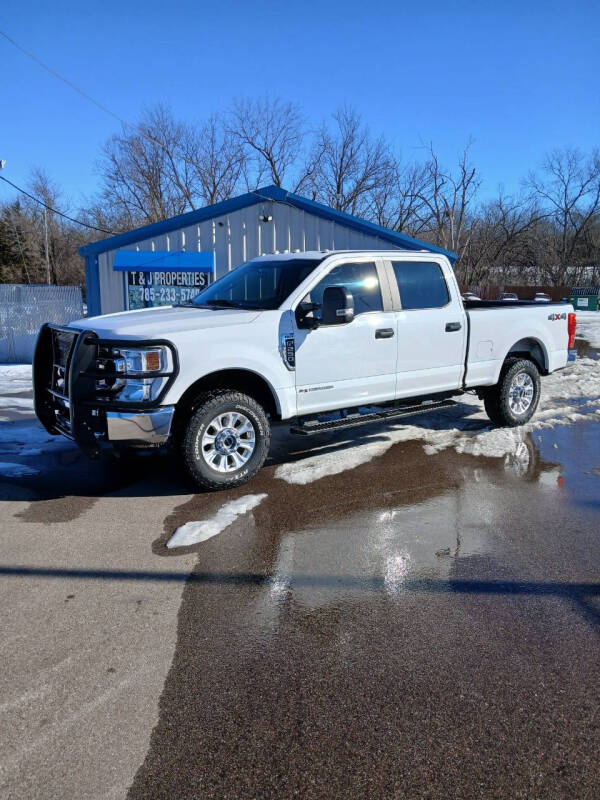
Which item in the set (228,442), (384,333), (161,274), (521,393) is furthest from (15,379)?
(521,393)

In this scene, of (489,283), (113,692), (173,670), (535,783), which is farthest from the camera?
(489,283)

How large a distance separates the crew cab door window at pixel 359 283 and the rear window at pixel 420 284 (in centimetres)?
33

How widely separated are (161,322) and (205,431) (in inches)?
40.4

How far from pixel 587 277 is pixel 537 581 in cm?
7271

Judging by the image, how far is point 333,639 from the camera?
3.19 meters

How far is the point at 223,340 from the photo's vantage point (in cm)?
536

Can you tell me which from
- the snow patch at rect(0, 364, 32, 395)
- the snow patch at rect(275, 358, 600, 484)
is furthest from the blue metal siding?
the snow patch at rect(275, 358, 600, 484)

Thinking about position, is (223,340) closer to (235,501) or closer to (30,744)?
(235,501)

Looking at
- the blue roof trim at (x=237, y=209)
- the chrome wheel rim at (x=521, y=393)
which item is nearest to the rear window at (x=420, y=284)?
the chrome wheel rim at (x=521, y=393)

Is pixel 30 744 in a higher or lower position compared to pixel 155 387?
lower

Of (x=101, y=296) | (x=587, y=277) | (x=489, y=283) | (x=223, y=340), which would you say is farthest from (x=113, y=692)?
(x=587, y=277)

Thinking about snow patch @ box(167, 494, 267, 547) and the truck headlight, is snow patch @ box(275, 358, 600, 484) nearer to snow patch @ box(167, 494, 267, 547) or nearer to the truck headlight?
snow patch @ box(167, 494, 267, 547)

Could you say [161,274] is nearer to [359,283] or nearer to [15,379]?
[15,379]

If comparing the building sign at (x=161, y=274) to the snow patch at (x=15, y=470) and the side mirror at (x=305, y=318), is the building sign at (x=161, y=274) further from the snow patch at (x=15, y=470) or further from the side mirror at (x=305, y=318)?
the side mirror at (x=305, y=318)
